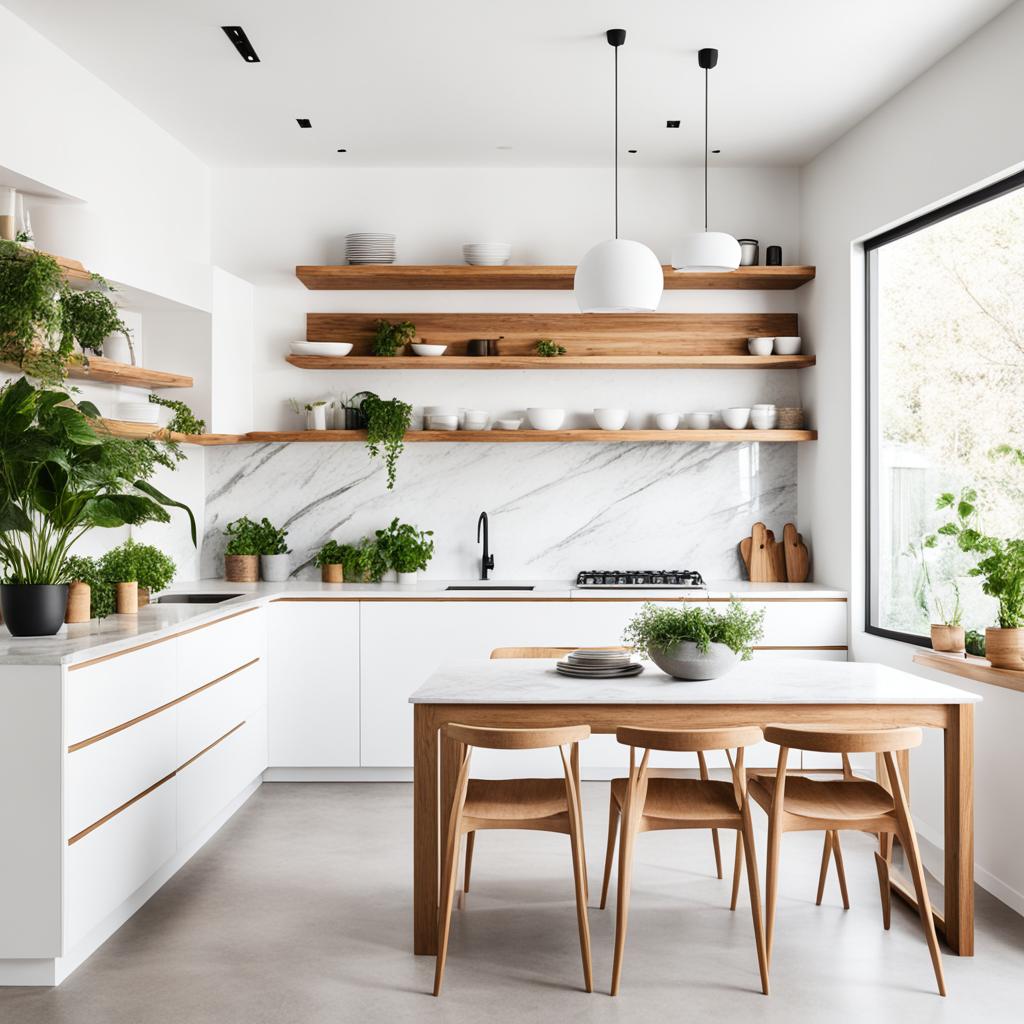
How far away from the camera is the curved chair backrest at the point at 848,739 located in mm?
2779

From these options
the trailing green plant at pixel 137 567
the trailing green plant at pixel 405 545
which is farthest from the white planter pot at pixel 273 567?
the trailing green plant at pixel 137 567

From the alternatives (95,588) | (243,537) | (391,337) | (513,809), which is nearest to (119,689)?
(95,588)

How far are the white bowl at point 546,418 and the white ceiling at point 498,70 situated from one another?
1.32 meters

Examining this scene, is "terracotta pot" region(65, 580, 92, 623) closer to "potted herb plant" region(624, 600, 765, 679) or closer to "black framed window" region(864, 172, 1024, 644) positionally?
"potted herb plant" region(624, 600, 765, 679)

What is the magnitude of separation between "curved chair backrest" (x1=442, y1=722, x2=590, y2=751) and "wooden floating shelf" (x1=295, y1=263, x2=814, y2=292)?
3069 millimetres

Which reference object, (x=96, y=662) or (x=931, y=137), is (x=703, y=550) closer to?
(x=931, y=137)

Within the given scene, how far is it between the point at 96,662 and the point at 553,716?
1.33 meters

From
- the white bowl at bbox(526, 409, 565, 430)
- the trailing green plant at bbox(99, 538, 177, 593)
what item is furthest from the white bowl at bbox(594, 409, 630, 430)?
the trailing green plant at bbox(99, 538, 177, 593)

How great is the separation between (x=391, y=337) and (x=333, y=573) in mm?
1273

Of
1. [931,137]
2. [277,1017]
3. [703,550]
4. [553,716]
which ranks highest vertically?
[931,137]

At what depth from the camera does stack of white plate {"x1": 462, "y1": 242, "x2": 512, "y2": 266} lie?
212 inches

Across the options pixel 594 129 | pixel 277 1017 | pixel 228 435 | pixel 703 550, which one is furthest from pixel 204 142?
pixel 277 1017

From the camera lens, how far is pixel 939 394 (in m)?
4.34

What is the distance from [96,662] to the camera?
3045 mm
